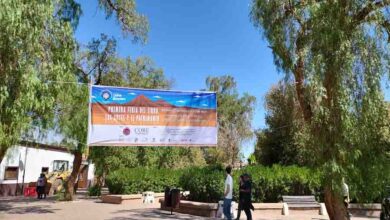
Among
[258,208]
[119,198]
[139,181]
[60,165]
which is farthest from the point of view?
[60,165]

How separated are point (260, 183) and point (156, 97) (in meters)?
6.21

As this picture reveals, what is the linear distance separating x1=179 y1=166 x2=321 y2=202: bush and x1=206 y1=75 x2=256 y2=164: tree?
28911mm

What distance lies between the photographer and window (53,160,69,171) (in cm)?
3933

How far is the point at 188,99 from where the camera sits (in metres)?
15.2

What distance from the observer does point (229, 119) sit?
57125 mm

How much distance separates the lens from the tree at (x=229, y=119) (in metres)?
49.3

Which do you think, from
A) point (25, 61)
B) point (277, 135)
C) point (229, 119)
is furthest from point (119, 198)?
point (229, 119)

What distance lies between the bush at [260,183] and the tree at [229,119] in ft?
94.9

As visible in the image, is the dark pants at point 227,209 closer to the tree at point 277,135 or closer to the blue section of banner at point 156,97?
the blue section of banner at point 156,97

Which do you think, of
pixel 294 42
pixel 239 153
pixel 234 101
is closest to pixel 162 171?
pixel 294 42

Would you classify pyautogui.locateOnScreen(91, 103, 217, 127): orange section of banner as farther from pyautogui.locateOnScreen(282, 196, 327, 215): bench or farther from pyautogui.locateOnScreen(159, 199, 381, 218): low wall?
pyautogui.locateOnScreen(282, 196, 327, 215): bench

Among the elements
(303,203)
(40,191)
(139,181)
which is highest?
(139,181)

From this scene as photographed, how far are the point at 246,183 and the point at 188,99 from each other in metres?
3.33

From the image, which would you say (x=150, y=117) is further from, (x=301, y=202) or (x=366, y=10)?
(x=301, y=202)
